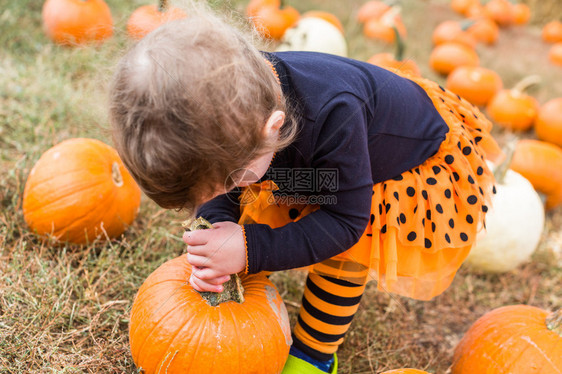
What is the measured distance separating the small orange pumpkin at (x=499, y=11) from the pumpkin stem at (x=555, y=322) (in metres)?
5.51

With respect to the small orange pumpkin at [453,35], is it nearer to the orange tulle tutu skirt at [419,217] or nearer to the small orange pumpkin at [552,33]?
the small orange pumpkin at [552,33]

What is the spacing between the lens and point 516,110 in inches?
136

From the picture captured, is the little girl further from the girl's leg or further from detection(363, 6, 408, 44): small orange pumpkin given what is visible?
detection(363, 6, 408, 44): small orange pumpkin

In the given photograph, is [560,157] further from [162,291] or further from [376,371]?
[162,291]

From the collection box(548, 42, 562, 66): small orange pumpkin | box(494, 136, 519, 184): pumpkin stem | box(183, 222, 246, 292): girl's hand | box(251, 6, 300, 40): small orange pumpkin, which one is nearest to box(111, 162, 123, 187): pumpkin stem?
box(183, 222, 246, 292): girl's hand

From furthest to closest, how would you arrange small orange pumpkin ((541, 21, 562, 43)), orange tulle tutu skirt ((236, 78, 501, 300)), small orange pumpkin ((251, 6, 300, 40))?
small orange pumpkin ((541, 21, 562, 43)) → small orange pumpkin ((251, 6, 300, 40)) → orange tulle tutu skirt ((236, 78, 501, 300))

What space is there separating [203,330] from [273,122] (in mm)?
538

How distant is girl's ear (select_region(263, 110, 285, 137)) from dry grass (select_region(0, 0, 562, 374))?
0.45 m

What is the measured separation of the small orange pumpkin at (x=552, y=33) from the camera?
243 inches

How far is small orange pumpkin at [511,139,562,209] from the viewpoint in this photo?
273 cm

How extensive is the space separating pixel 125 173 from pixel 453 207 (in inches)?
46.8

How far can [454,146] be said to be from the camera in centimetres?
145

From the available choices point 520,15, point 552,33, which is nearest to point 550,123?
point 552,33

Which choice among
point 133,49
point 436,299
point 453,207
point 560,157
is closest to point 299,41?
point 560,157
